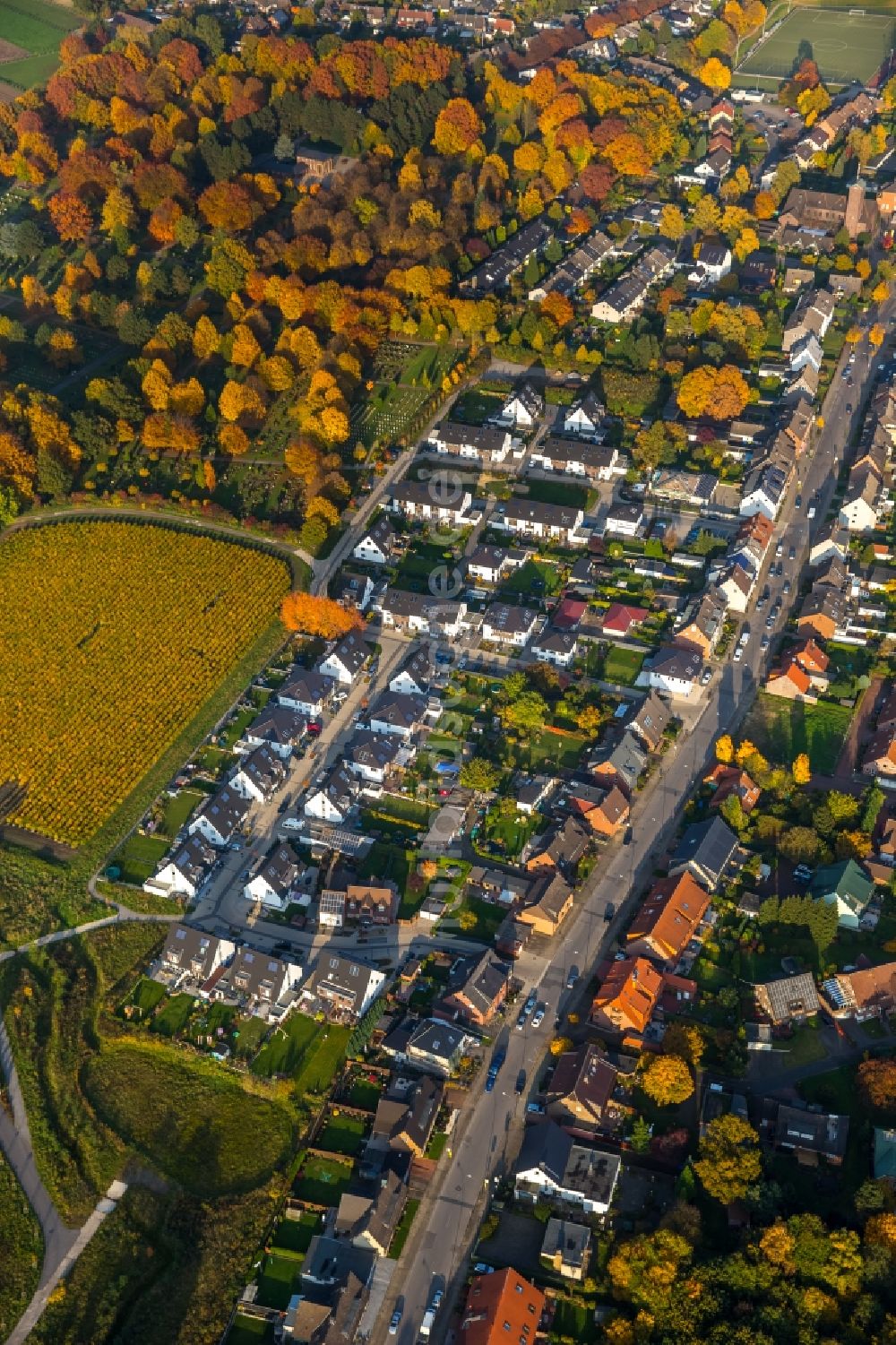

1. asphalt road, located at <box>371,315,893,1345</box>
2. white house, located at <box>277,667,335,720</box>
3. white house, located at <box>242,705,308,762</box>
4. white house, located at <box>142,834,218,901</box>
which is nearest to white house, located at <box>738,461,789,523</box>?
asphalt road, located at <box>371,315,893,1345</box>

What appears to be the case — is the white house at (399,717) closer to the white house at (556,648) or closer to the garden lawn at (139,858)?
the white house at (556,648)

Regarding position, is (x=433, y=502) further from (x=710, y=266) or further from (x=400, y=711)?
(x=710, y=266)

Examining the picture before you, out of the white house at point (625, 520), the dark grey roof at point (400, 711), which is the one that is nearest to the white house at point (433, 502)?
the white house at point (625, 520)

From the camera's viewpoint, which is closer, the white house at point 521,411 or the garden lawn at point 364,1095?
the garden lawn at point 364,1095

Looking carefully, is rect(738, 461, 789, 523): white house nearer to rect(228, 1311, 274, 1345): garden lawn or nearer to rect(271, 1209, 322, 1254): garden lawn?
rect(271, 1209, 322, 1254): garden lawn

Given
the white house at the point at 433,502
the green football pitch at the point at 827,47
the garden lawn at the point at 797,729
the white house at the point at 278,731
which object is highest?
the green football pitch at the point at 827,47

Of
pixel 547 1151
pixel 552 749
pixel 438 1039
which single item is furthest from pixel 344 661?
pixel 547 1151
